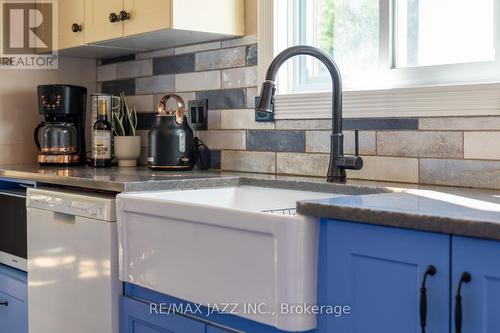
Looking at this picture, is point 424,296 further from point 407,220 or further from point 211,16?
point 211,16

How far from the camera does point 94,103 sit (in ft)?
9.62

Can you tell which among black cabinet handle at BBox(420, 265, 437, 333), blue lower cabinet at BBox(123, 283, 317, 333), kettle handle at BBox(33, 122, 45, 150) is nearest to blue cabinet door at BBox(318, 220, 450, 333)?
black cabinet handle at BBox(420, 265, 437, 333)

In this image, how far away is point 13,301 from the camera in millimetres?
2531

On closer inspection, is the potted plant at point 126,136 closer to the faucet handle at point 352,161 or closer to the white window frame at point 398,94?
the white window frame at point 398,94

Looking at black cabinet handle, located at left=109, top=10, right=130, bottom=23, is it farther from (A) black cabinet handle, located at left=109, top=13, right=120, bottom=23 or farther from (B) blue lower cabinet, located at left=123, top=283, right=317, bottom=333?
(B) blue lower cabinet, located at left=123, top=283, right=317, bottom=333

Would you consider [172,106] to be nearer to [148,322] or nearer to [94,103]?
[94,103]

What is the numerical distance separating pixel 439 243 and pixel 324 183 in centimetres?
78

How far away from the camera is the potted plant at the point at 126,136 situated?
→ 113 inches

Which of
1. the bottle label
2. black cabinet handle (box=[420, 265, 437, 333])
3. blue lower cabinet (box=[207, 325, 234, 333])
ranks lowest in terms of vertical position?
blue lower cabinet (box=[207, 325, 234, 333])

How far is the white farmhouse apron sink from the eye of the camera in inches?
54.6

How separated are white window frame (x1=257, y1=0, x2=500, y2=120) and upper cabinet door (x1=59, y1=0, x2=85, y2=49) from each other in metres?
0.90

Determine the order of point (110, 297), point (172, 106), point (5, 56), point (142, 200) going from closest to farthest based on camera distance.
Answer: point (142, 200) → point (110, 297) → point (172, 106) → point (5, 56)

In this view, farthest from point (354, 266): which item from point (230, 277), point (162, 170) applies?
point (162, 170)

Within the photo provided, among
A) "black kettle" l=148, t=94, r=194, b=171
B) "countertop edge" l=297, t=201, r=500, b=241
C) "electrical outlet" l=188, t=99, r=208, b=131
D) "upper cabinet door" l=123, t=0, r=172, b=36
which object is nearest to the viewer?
"countertop edge" l=297, t=201, r=500, b=241
